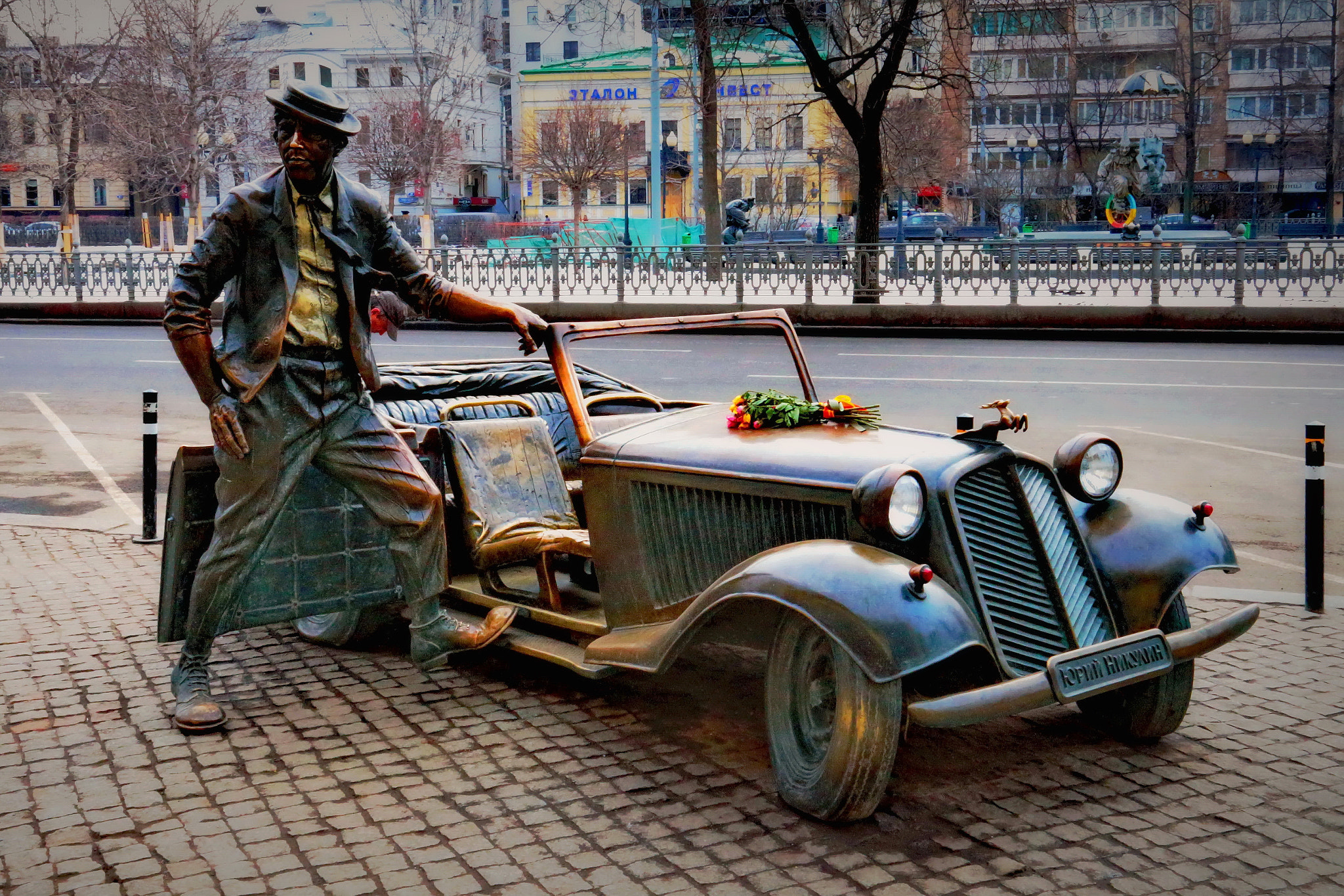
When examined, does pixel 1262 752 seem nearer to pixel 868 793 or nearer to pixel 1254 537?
pixel 868 793

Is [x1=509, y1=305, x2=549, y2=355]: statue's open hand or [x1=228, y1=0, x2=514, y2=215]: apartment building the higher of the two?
[x1=228, y1=0, x2=514, y2=215]: apartment building

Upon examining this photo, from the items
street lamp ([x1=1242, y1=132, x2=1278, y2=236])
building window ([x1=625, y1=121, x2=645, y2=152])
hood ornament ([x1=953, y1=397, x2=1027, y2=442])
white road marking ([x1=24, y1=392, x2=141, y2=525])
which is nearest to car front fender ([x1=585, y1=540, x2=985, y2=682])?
hood ornament ([x1=953, y1=397, x2=1027, y2=442])

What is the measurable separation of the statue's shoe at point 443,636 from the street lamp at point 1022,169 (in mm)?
44526

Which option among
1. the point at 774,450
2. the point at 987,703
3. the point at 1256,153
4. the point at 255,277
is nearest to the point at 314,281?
the point at 255,277

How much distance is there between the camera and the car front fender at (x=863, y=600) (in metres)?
3.59

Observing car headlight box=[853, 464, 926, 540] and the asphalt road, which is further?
the asphalt road

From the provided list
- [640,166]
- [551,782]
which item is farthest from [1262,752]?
[640,166]

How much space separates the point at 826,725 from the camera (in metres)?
4.00

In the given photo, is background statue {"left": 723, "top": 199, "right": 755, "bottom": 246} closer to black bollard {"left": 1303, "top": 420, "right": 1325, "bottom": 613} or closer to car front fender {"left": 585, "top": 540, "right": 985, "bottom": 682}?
black bollard {"left": 1303, "top": 420, "right": 1325, "bottom": 613}

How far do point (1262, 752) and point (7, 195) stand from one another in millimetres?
83909

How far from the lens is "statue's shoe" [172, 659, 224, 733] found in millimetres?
4715

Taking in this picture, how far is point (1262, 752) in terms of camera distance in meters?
4.49

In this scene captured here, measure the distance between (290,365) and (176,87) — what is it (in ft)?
149

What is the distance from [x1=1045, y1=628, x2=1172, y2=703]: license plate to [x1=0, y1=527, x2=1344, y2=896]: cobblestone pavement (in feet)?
1.46
